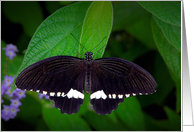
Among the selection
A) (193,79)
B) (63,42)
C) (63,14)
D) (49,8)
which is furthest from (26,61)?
(193,79)

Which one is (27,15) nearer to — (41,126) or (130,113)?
(41,126)

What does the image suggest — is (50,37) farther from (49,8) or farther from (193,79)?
(193,79)

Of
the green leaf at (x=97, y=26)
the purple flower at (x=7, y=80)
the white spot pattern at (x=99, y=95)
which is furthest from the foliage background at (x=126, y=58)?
the green leaf at (x=97, y=26)

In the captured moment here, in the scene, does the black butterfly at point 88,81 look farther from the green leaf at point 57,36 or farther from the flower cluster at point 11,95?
the flower cluster at point 11,95

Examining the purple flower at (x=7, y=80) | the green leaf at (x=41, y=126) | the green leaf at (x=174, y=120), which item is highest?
the purple flower at (x=7, y=80)

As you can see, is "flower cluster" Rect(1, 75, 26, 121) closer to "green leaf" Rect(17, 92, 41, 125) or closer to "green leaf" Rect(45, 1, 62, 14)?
"green leaf" Rect(17, 92, 41, 125)

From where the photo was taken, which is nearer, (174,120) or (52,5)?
(174,120)

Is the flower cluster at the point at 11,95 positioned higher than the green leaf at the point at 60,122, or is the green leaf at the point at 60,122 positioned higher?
the flower cluster at the point at 11,95

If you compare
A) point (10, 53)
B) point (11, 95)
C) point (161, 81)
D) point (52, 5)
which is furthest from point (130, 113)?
point (52, 5)
